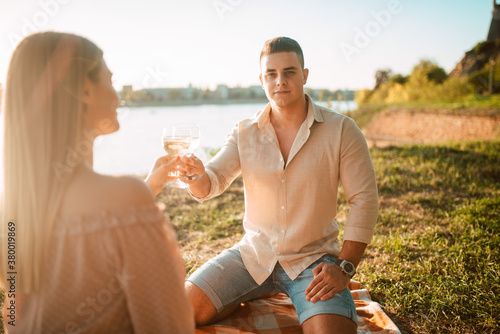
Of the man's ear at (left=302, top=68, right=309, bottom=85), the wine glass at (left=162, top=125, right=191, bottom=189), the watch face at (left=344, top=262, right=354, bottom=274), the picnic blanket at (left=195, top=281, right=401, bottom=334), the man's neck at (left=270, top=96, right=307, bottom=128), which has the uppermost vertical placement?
the man's ear at (left=302, top=68, right=309, bottom=85)

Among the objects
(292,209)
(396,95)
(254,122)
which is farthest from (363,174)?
(396,95)

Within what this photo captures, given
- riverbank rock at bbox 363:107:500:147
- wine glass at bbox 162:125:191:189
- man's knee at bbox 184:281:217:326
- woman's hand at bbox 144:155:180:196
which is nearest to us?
woman's hand at bbox 144:155:180:196

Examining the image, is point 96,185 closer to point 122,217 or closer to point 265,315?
point 122,217

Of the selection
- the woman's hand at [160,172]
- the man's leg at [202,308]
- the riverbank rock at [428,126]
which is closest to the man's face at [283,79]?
the woman's hand at [160,172]

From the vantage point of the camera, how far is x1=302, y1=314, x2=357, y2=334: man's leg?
2332 mm

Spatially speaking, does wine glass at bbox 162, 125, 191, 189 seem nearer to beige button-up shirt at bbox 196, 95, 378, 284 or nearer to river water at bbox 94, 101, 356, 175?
beige button-up shirt at bbox 196, 95, 378, 284

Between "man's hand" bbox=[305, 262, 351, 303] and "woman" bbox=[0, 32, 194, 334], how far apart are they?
4.20ft

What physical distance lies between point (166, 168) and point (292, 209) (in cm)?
105

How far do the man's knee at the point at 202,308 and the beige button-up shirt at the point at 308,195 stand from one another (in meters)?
0.41

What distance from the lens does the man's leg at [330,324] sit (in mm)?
2332

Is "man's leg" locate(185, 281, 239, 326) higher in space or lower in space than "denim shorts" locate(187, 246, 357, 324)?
lower

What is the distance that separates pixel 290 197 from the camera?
288cm

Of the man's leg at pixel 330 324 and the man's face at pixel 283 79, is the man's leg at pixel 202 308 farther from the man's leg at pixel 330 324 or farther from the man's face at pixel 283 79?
the man's face at pixel 283 79

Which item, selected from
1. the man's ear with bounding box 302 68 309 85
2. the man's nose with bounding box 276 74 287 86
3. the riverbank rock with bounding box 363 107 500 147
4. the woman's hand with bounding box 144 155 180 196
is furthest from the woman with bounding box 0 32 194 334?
the riverbank rock with bounding box 363 107 500 147
